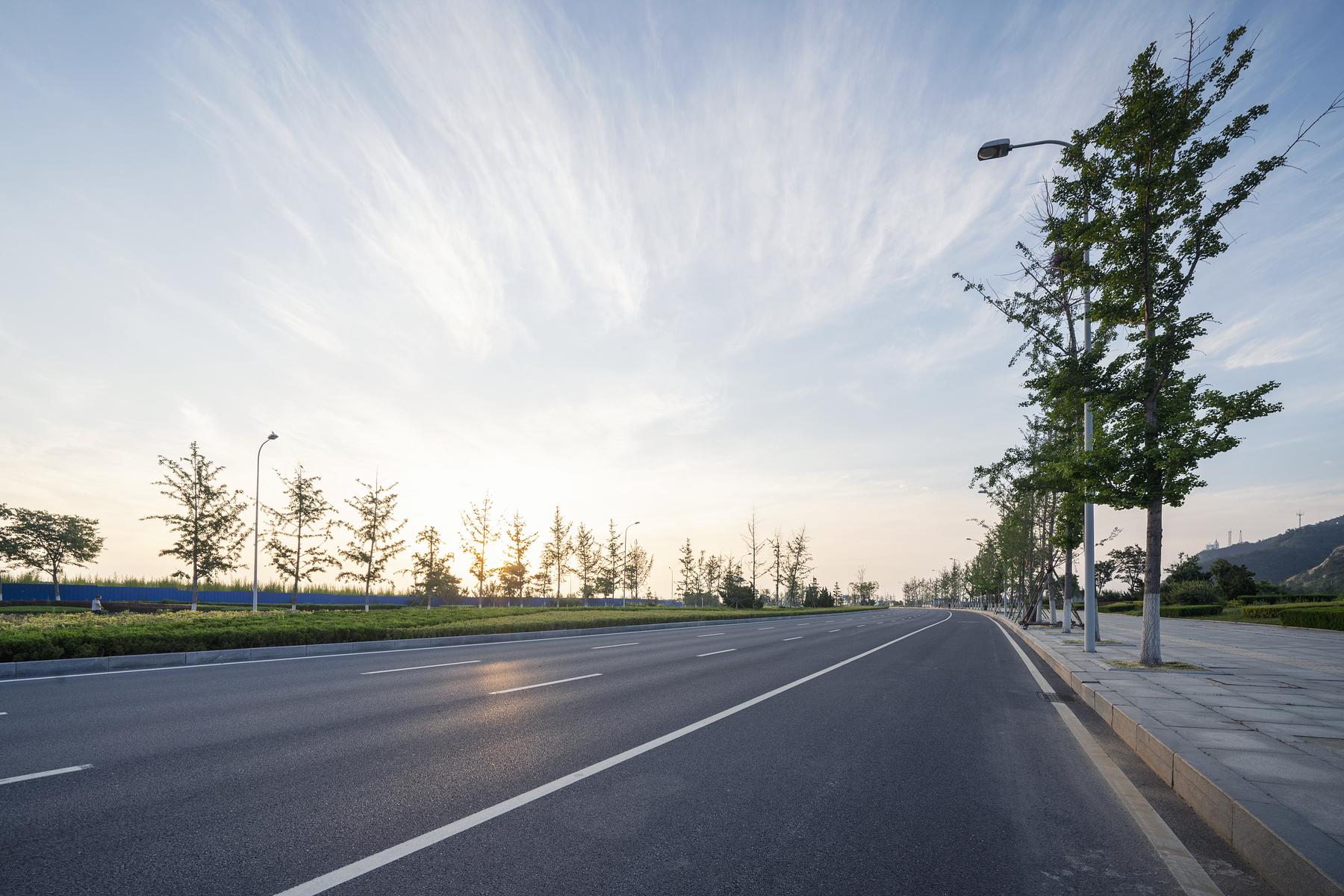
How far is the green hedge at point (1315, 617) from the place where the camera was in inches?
1080

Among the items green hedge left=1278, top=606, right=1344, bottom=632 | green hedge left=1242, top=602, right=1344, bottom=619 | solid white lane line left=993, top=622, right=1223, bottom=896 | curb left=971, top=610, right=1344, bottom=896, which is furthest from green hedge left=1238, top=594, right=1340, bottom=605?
curb left=971, top=610, right=1344, bottom=896

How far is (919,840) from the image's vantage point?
3916 millimetres

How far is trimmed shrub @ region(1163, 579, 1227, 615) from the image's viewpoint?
171ft

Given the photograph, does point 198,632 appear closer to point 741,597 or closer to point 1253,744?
point 1253,744


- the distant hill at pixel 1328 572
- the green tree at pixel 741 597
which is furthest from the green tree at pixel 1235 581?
the distant hill at pixel 1328 572

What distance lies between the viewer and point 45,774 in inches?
194

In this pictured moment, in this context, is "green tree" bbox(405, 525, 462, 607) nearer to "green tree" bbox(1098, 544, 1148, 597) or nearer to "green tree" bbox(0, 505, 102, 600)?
"green tree" bbox(0, 505, 102, 600)

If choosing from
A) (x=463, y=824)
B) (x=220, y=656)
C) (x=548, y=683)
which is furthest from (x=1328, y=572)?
(x=463, y=824)

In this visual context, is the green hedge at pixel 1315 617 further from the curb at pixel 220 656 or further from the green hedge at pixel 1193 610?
the curb at pixel 220 656

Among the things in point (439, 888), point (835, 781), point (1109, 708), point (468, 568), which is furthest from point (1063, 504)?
point (468, 568)

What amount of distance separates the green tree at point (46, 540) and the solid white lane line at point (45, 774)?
61.8 metres

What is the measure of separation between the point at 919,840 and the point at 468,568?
180ft

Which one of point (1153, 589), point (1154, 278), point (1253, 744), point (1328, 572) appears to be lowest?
point (1328, 572)

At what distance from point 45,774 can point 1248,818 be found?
8.45m
